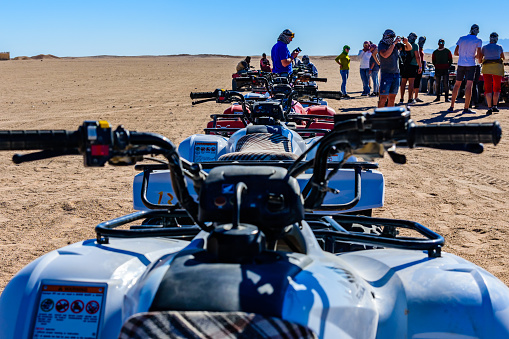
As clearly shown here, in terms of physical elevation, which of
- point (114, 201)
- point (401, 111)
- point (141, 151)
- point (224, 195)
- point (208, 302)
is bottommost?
point (114, 201)

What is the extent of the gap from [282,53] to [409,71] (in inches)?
212

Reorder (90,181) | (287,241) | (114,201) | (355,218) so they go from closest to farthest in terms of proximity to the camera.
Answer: (287,241), (355,218), (114,201), (90,181)

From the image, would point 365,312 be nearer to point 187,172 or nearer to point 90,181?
point 187,172

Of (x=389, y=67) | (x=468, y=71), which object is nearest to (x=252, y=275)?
(x=389, y=67)

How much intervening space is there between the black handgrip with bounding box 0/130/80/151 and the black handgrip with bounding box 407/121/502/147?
1052mm

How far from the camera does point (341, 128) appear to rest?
186 cm

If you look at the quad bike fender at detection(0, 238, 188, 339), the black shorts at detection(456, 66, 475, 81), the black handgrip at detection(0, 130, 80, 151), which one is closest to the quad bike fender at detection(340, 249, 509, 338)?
the quad bike fender at detection(0, 238, 188, 339)

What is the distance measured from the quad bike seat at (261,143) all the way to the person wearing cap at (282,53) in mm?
5909

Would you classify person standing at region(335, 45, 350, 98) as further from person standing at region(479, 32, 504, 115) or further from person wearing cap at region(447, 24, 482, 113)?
person standing at region(479, 32, 504, 115)

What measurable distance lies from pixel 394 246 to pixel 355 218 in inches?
18.9

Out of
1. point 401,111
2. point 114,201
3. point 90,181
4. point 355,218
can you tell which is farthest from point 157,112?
point 401,111

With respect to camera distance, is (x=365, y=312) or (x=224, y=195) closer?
(x=365, y=312)

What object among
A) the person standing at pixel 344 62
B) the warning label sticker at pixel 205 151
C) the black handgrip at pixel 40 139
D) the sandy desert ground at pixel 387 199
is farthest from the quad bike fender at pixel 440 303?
the person standing at pixel 344 62

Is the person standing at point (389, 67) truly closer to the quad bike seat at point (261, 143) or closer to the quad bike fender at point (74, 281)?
the quad bike seat at point (261, 143)
